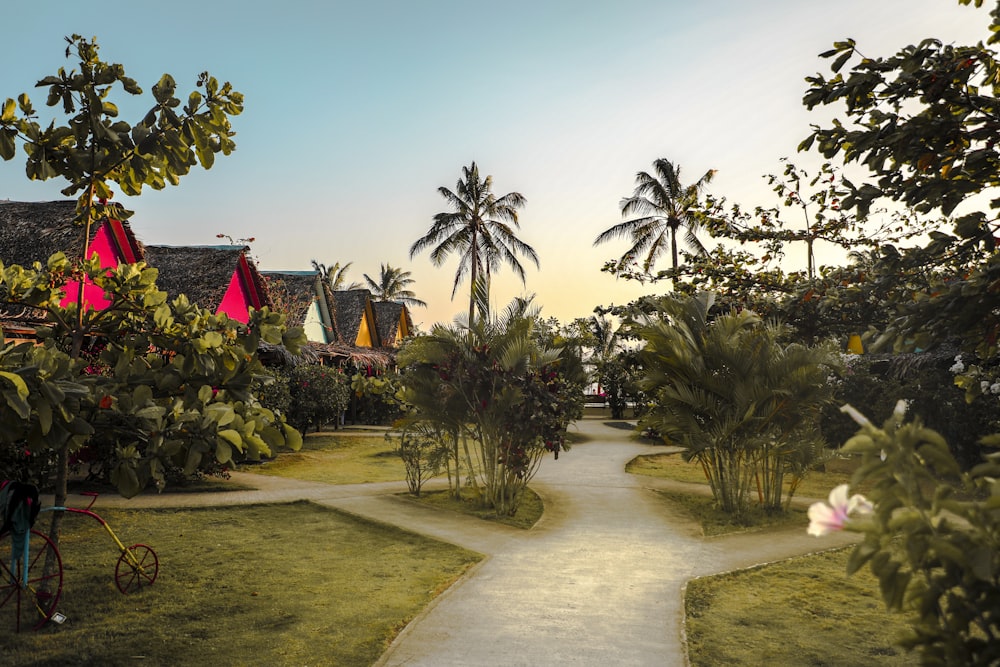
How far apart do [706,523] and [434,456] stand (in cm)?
409

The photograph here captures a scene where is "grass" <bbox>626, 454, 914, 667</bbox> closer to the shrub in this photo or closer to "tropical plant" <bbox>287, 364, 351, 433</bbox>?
the shrub

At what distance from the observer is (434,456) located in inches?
432

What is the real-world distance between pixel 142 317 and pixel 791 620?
5.73m

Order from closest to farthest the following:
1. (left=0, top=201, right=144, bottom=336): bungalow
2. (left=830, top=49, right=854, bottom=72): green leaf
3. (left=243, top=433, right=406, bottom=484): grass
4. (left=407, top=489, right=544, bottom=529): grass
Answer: (left=830, top=49, right=854, bottom=72): green leaf, (left=407, top=489, right=544, bottom=529): grass, (left=0, top=201, right=144, bottom=336): bungalow, (left=243, top=433, right=406, bottom=484): grass

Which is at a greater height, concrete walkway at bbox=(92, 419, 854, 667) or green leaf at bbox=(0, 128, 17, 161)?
green leaf at bbox=(0, 128, 17, 161)

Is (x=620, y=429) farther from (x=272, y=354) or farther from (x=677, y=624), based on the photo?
(x=677, y=624)

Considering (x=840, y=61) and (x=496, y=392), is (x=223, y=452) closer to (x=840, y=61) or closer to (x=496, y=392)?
(x=840, y=61)

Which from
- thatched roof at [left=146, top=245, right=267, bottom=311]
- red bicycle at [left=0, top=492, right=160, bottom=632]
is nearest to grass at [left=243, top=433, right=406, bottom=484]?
thatched roof at [left=146, top=245, right=267, bottom=311]

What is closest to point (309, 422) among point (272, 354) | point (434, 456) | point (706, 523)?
point (272, 354)

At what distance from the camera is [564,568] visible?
7.02 meters

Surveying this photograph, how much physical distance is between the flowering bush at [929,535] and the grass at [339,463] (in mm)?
11982

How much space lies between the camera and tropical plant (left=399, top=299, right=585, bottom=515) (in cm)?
991

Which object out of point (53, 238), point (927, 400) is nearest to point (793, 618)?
point (927, 400)

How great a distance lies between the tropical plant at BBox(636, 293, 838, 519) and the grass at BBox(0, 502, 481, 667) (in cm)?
388
